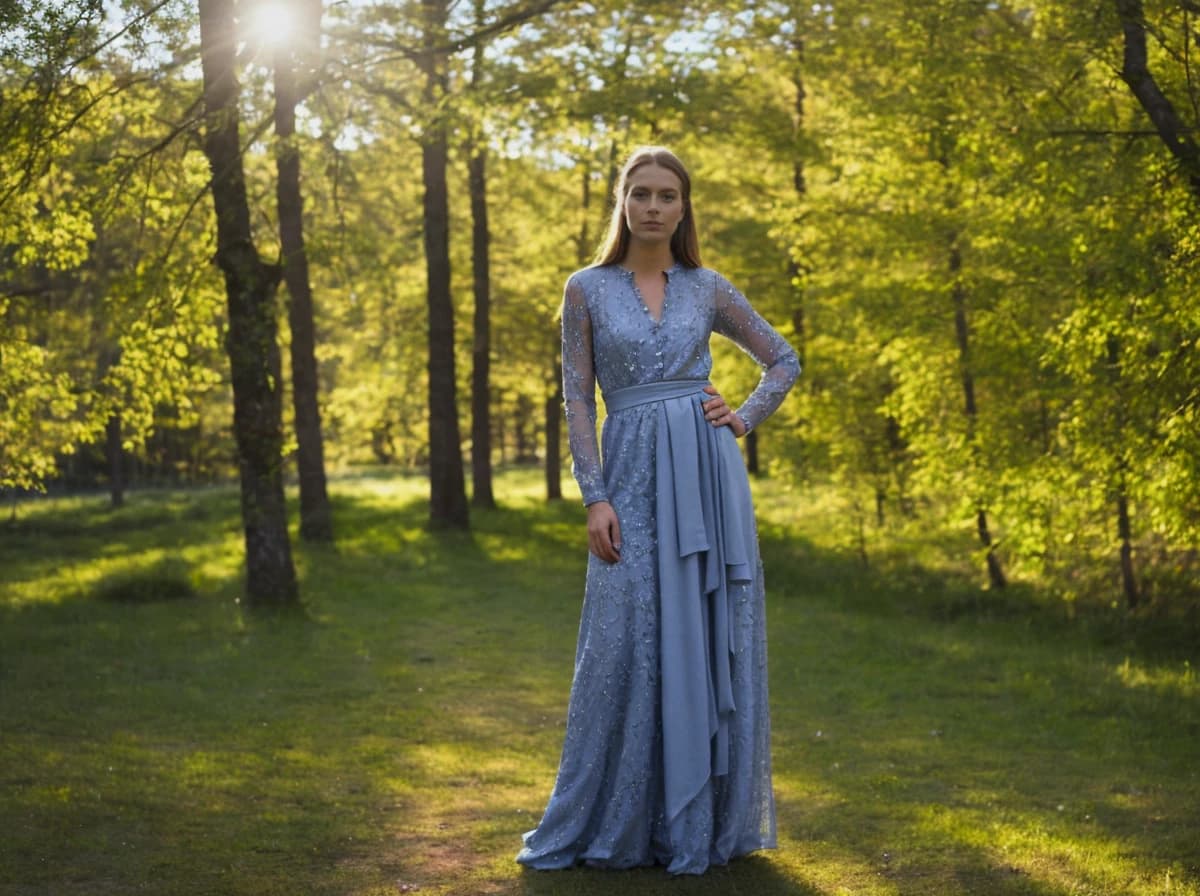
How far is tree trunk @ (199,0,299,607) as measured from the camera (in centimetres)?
1123

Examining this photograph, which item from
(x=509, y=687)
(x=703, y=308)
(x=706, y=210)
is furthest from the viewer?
(x=706, y=210)

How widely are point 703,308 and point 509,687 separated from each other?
5.31 meters

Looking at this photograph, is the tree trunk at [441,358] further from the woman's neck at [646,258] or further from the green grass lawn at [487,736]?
the woman's neck at [646,258]

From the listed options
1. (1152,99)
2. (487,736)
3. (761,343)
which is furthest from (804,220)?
(761,343)

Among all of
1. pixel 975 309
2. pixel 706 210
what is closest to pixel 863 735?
pixel 975 309

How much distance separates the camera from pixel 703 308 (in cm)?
502

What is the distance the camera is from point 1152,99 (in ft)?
23.4

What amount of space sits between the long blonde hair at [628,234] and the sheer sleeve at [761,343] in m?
0.18

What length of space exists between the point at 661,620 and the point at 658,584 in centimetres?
14

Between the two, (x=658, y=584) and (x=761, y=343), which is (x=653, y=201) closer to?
(x=761, y=343)

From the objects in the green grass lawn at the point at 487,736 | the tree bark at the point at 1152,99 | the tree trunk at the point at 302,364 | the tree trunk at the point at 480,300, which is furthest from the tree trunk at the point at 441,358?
the tree bark at the point at 1152,99

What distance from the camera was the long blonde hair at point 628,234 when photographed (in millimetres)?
4891

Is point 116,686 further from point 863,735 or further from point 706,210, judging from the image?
point 706,210

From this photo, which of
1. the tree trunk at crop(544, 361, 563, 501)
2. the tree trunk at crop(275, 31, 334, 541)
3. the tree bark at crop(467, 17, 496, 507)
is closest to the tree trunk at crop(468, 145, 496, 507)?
the tree bark at crop(467, 17, 496, 507)
